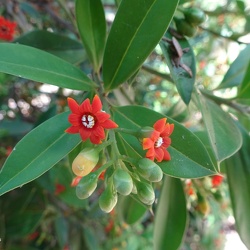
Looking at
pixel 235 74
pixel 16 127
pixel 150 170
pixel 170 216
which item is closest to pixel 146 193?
pixel 150 170

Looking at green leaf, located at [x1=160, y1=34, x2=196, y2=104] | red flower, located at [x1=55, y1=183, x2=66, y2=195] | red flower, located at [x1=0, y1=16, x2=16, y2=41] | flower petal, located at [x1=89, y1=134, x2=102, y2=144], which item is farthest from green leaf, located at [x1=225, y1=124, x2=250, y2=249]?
red flower, located at [x1=0, y1=16, x2=16, y2=41]

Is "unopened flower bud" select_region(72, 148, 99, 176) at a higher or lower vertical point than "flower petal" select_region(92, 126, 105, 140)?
lower

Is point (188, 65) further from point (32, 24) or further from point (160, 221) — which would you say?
point (32, 24)

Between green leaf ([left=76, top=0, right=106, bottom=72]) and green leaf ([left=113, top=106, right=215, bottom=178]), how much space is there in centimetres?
22

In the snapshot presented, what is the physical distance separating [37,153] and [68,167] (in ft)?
2.52

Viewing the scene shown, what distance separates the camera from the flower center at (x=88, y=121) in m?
0.76

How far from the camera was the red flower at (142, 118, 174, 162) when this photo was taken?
77cm

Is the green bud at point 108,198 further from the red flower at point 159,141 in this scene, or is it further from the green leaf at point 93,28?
the green leaf at point 93,28

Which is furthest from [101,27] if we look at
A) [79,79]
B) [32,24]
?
[32,24]

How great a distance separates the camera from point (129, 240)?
2.22m

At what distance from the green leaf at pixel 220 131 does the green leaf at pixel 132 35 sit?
0.63ft

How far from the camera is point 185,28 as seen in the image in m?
1.08

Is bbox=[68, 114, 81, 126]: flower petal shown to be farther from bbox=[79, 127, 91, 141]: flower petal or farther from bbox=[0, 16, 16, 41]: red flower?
bbox=[0, 16, 16, 41]: red flower

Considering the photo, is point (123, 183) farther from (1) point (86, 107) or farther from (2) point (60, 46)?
(2) point (60, 46)
